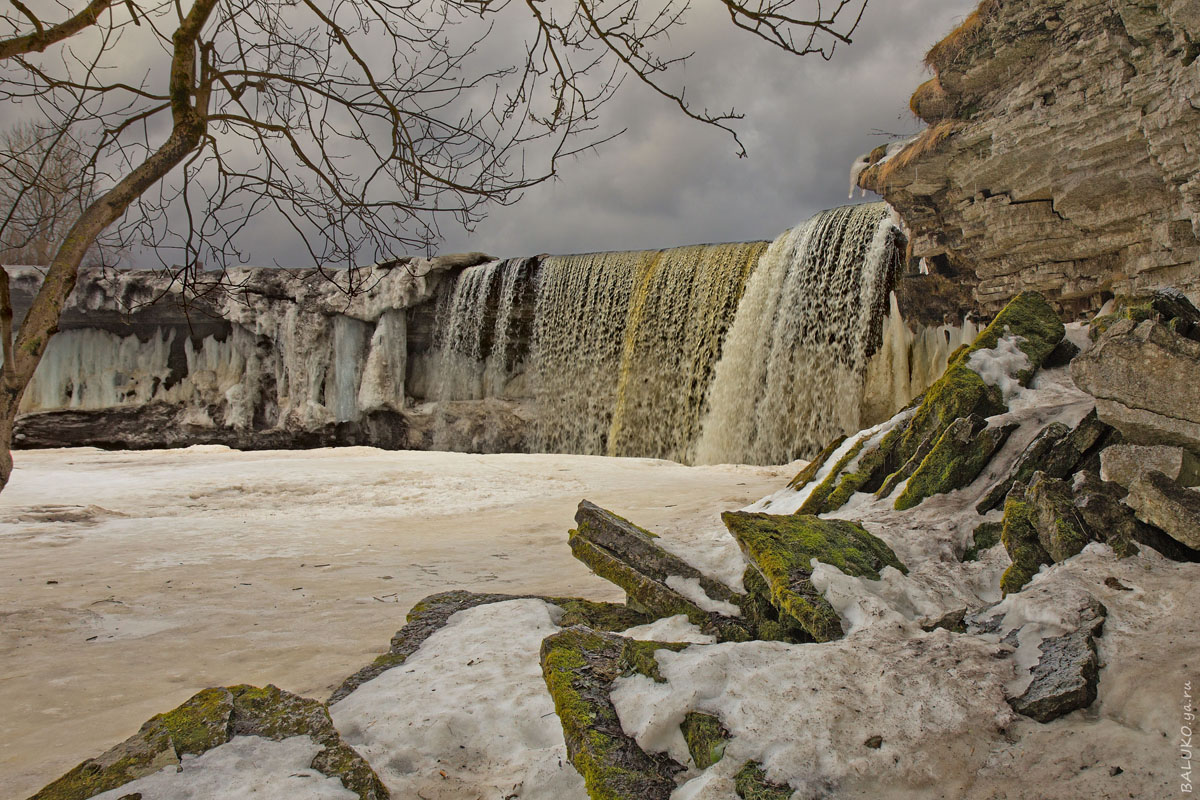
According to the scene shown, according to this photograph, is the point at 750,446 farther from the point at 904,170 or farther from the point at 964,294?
the point at 904,170

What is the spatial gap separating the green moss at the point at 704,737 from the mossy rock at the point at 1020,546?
134cm

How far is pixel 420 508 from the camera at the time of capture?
295 inches

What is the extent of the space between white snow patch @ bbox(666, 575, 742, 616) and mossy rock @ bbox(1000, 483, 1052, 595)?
Result: 991 mm

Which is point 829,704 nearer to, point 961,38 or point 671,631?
point 671,631

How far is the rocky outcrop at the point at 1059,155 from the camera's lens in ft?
23.3

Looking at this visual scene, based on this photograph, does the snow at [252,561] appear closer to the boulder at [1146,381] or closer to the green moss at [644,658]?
the green moss at [644,658]

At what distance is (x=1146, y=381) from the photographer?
2.79m

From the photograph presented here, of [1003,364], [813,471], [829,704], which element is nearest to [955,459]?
[1003,364]

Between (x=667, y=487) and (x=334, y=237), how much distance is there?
203 inches

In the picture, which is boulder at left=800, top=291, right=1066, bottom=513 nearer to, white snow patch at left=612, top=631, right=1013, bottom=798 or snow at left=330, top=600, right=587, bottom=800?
white snow patch at left=612, top=631, right=1013, bottom=798

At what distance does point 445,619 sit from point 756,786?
1836 millimetres

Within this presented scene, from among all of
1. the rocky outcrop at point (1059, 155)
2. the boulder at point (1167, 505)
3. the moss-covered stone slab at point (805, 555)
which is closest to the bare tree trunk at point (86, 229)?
the moss-covered stone slab at point (805, 555)

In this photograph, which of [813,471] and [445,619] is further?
[813,471]

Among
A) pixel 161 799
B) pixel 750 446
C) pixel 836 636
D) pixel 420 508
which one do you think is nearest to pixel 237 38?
pixel 161 799
